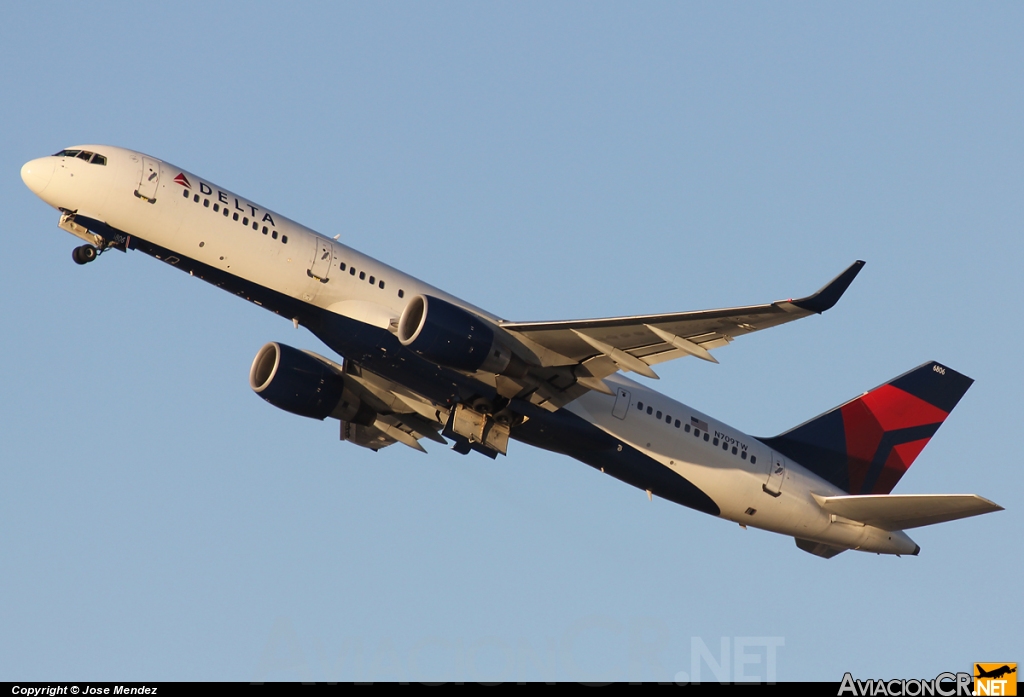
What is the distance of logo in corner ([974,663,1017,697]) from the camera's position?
3122cm

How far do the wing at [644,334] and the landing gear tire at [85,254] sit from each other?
11450 mm

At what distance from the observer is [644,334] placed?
34.6 meters

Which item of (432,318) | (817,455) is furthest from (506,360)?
(817,455)

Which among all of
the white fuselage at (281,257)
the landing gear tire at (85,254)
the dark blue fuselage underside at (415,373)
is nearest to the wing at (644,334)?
the dark blue fuselage underside at (415,373)

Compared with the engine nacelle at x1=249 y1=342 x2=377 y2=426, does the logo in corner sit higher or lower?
lower

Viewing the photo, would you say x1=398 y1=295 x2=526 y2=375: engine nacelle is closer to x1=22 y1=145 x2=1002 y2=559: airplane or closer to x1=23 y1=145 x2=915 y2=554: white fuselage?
x1=22 y1=145 x2=1002 y2=559: airplane

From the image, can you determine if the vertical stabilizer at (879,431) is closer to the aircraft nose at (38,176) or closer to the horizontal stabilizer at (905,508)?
the horizontal stabilizer at (905,508)

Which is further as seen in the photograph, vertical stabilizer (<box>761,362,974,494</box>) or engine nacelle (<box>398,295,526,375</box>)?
vertical stabilizer (<box>761,362,974,494</box>)

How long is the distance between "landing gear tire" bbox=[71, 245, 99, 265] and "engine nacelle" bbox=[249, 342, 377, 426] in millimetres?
5951

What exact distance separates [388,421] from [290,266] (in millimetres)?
8055

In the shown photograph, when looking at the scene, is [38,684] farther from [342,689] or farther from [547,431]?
[547,431]

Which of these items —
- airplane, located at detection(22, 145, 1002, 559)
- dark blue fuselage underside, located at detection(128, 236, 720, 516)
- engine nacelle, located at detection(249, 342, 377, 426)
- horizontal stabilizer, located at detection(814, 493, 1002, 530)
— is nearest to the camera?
airplane, located at detection(22, 145, 1002, 559)

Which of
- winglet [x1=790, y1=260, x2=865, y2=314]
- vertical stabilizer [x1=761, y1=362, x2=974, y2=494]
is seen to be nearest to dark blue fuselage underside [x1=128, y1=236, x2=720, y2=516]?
vertical stabilizer [x1=761, y1=362, x2=974, y2=494]

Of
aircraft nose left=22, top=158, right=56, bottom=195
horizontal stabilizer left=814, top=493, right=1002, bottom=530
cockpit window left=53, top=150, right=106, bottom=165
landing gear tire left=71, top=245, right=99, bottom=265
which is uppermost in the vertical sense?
cockpit window left=53, top=150, right=106, bottom=165
